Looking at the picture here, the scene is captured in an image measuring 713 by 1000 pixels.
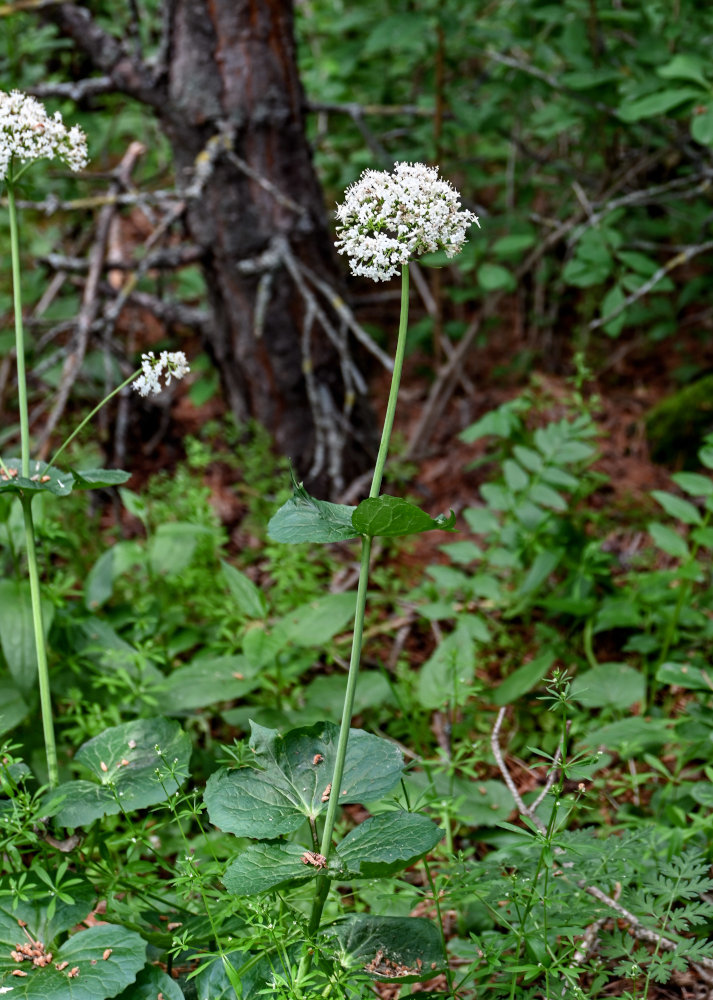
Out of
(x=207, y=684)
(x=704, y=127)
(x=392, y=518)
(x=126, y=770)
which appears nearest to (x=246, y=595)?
(x=207, y=684)

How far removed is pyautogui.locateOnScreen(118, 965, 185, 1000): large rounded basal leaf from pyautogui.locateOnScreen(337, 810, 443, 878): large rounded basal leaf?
15.4 inches

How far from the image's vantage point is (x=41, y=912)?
1523mm

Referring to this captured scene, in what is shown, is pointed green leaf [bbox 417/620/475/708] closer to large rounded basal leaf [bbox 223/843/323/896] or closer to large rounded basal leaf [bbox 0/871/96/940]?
large rounded basal leaf [bbox 223/843/323/896]

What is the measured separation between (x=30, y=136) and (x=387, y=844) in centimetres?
149

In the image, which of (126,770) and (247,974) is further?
(126,770)

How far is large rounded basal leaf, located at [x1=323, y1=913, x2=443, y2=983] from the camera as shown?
1515mm

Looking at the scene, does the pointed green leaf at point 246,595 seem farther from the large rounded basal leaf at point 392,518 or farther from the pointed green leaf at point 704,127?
the pointed green leaf at point 704,127

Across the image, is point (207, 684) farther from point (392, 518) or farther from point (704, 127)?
point (704, 127)

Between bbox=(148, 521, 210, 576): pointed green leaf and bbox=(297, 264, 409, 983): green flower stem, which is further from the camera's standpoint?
bbox=(148, 521, 210, 576): pointed green leaf

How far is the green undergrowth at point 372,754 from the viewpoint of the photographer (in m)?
→ 1.47

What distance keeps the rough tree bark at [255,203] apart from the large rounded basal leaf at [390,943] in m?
2.21

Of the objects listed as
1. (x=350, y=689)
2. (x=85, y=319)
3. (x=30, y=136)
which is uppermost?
(x=30, y=136)

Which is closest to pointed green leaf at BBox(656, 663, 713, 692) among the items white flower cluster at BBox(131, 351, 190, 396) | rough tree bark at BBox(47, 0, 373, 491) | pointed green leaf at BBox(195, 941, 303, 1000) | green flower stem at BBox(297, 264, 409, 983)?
green flower stem at BBox(297, 264, 409, 983)

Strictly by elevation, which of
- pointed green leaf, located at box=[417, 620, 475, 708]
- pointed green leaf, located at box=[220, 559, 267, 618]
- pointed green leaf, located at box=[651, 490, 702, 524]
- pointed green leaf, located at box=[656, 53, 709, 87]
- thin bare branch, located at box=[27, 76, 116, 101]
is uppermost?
thin bare branch, located at box=[27, 76, 116, 101]
